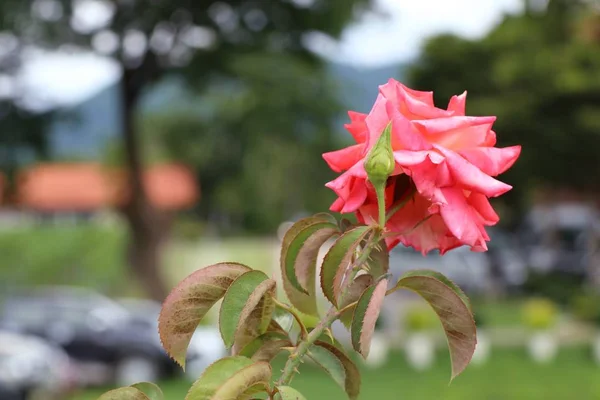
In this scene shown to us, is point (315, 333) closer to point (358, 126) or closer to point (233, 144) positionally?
point (358, 126)

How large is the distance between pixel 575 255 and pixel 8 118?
15.9 m

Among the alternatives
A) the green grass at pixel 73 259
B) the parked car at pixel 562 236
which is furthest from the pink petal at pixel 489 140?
the parked car at pixel 562 236

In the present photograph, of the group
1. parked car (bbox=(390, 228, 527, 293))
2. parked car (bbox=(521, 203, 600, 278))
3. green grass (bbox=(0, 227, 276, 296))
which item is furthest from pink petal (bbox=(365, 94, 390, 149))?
parked car (bbox=(521, 203, 600, 278))

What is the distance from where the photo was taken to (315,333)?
2.33ft

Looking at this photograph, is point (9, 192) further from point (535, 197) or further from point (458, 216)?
point (535, 197)

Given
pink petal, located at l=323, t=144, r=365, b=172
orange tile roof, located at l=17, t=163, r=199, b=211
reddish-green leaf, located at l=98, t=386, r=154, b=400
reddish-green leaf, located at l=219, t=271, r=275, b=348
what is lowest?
orange tile roof, located at l=17, t=163, r=199, b=211

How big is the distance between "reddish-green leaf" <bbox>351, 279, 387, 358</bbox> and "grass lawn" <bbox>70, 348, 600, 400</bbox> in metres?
9.01

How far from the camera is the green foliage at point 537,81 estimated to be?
1400 centimetres

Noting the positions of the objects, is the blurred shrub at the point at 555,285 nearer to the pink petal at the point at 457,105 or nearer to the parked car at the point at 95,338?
the parked car at the point at 95,338

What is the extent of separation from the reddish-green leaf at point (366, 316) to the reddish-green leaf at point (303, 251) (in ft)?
0.31

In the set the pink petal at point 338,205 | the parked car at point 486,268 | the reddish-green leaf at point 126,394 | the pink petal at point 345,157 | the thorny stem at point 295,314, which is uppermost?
the pink petal at point 345,157

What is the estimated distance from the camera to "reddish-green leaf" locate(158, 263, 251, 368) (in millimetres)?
747

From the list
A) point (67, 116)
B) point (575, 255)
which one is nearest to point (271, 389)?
point (67, 116)

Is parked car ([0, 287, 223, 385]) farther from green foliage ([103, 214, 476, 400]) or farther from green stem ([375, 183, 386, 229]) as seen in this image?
green stem ([375, 183, 386, 229])
